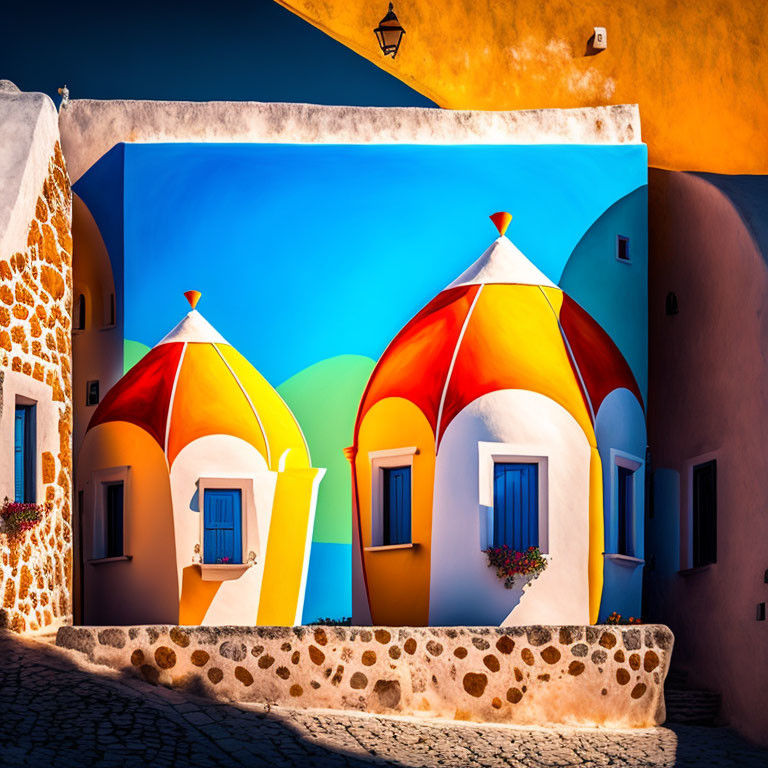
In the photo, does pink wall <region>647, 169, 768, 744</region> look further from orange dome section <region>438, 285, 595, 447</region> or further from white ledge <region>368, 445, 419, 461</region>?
white ledge <region>368, 445, 419, 461</region>

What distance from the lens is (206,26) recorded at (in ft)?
66.9

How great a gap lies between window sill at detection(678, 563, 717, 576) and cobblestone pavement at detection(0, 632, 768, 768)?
2106 mm

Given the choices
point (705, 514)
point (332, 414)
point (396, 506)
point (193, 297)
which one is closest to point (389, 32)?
point (193, 297)

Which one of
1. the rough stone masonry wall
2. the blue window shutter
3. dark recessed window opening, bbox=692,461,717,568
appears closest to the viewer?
the rough stone masonry wall

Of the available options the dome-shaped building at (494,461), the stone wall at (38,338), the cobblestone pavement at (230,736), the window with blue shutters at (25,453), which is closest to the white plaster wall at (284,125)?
the stone wall at (38,338)

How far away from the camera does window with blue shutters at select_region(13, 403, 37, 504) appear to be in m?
15.9

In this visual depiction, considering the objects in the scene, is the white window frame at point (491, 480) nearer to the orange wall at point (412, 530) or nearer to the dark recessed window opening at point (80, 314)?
the orange wall at point (412, 530)

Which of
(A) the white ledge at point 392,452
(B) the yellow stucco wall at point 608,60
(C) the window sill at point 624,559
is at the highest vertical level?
(B) the yellow stucco wall at point 608,60

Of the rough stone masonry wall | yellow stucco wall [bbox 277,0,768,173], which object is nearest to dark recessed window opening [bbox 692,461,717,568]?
the rough stone masonry wall

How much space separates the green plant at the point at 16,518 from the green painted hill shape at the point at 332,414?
341 cm

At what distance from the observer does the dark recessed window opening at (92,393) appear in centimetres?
1744

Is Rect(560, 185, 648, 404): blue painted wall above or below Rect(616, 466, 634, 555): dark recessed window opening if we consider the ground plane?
above

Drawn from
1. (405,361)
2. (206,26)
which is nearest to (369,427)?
(405,361)

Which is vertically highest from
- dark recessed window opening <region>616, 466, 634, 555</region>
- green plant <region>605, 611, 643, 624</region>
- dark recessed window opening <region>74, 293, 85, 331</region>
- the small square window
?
the small square window
